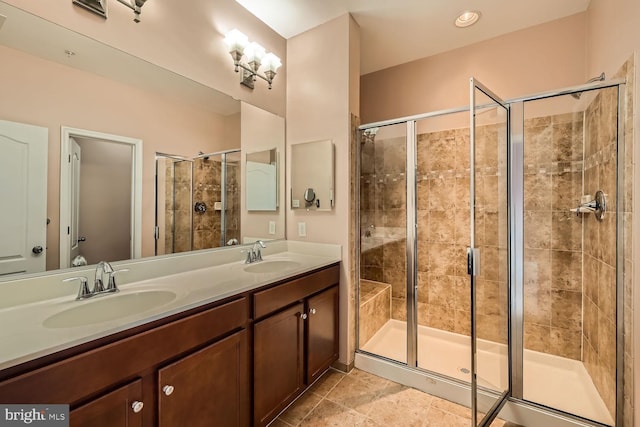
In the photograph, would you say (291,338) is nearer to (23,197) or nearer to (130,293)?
(130,293)

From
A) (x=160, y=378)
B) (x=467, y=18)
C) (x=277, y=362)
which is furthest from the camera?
(x=467, y=18)

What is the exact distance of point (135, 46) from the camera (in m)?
1.46

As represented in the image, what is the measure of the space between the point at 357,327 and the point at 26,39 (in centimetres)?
245

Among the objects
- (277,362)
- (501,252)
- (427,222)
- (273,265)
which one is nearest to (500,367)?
(501,252)

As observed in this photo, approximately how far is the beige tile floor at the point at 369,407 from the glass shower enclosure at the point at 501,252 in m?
0.10

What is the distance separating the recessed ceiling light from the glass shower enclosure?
69 cm

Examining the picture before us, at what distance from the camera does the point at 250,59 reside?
2.05 meters

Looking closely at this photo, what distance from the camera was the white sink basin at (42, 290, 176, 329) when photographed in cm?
103

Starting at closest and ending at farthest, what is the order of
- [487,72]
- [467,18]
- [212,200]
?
[212,200], [467,18], [487,72]

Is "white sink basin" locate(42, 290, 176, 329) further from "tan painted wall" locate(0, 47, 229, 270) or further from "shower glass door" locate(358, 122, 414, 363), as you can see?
"shower glass door" locate(358, 122, 414, 363)

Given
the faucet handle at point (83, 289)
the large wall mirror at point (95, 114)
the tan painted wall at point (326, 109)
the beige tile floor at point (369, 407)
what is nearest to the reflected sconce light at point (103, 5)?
the large wall mirror at point (95, 114)

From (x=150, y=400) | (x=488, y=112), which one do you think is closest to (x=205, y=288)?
(x=150, y=400)

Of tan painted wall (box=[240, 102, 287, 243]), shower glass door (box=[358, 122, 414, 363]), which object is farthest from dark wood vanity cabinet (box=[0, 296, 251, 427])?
shower glass door (box=[358, 122, 414, 363])

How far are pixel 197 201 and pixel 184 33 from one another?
102cm
